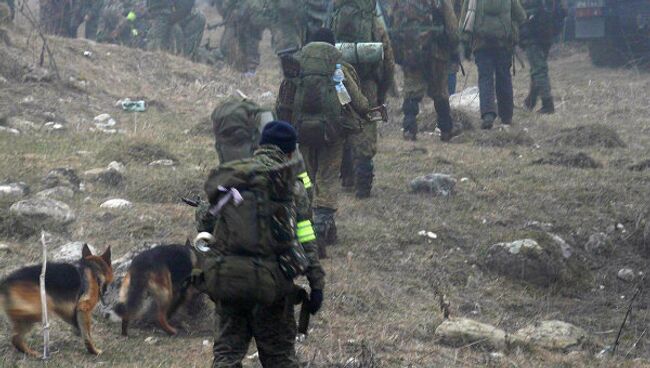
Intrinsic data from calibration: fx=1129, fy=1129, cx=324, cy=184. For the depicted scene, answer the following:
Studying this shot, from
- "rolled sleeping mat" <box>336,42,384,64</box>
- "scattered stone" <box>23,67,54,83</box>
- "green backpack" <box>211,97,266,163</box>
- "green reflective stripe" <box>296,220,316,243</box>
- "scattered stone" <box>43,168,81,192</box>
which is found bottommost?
"scattered stone" <box>43,168,81,192</box>

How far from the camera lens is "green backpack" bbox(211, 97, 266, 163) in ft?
20.9

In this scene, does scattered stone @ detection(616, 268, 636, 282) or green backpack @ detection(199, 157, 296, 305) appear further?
scattered stone @ detection(616, 268, 636, 282)

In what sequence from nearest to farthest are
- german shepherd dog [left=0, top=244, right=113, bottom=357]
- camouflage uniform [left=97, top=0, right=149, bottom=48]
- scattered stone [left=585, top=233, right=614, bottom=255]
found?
1. german shepherd dog [left=0, top=244, right=113, bottom=357]
2. scattered stone [left=585, top=233, right=614, bottom=255]
3. camouflage uniform [left=97, top=0, right=149, bottom=48]

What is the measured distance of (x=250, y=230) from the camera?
170 inches

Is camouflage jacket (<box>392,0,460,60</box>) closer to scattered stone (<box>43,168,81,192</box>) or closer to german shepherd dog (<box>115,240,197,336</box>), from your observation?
scattered stone (<box>43,168,81,192</box>)

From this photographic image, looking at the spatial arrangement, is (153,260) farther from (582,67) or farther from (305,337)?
(582,67)

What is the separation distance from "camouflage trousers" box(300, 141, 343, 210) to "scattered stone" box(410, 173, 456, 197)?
6.39 ft

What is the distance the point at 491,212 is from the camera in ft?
29.4

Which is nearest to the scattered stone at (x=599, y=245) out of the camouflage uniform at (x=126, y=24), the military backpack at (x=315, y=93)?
the military backpack at (x=315, y=93)

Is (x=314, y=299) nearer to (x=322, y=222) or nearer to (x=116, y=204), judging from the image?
(x=322, y=222)

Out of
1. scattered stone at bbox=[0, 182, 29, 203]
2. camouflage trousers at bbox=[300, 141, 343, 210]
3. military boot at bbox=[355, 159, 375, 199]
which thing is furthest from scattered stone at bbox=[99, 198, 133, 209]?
military boot at bbox=[355, 159, 375, 199]

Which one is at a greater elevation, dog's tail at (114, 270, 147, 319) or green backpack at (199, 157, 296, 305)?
green backpack at (199, 157, 296, 305)

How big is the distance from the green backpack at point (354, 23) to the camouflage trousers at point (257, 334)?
4674 millimetres

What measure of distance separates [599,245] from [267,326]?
4.44m
